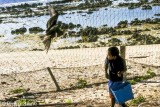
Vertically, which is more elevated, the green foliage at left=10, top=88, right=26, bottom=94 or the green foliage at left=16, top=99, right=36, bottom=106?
the green foliage at left=16, top=99, right=36, bottom=106

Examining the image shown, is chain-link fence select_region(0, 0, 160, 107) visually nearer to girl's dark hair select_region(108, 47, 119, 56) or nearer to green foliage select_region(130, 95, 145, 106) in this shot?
green foliage select_region(130, 95, 145, 106)

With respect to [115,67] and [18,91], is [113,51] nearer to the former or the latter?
[115,67]

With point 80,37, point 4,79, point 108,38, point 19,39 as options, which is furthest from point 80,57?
point 19,39

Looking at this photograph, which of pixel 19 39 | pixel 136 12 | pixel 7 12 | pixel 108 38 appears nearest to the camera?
pixel 108 38

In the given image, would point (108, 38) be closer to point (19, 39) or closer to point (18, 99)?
point (19, 39)

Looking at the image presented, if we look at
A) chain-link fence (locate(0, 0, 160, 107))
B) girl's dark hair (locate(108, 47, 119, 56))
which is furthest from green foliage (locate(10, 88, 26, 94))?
girl's dark hair (locate(108, 47, 119, 56))

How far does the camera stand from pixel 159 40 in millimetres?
22031

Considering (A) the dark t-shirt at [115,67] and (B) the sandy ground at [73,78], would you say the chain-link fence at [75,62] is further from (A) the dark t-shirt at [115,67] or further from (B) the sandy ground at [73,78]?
(A) the dark t-shirt at [115,67]

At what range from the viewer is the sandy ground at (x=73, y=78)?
30.2ft

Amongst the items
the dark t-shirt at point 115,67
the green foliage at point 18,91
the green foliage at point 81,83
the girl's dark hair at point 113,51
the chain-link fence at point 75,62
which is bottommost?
the chain-link fence at point 75,62

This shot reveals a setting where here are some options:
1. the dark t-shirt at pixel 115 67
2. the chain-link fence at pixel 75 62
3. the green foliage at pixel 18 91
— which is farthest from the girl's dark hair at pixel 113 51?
the green foliage at pixel 18 91

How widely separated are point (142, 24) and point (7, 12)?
29.9m

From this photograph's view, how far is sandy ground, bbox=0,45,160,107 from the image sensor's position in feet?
30.2

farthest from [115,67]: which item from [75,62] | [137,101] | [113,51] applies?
[75,62]
